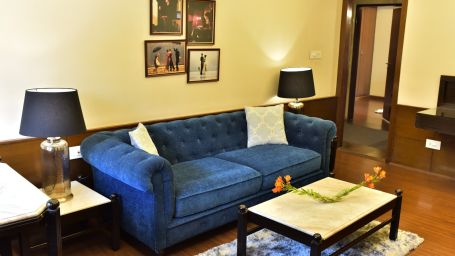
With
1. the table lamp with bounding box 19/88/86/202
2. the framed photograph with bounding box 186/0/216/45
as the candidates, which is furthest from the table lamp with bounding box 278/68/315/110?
the table lamp with bounding box 19/88/86/202

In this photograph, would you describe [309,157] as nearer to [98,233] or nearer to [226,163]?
[226,163]

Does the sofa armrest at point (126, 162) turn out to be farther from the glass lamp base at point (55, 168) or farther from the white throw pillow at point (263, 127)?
the white throw pillow at point (263, 127)

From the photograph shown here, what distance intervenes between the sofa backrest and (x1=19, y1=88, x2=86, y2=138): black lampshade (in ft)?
2.88

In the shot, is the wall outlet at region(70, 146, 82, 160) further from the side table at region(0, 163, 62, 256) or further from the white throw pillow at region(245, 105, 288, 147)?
the white throw pillow at region(245, 105, 288, 147)

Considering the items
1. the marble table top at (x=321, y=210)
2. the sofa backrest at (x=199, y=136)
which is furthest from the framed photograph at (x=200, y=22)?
the marble table top at (x=321, y=210)

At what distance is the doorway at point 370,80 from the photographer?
19.5 ft

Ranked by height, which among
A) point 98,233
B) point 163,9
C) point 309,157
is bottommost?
point 98,233

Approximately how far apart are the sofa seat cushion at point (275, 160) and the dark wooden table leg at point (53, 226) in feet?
5.61

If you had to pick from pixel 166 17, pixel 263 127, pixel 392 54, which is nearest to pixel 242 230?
pixel 263 127

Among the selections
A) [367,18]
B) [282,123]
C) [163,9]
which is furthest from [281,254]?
[367,18]

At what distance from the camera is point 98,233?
10.9ft

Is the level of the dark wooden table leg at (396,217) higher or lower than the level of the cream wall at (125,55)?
lower

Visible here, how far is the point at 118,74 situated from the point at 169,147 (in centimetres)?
74

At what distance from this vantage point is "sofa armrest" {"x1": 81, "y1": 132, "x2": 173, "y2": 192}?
8.80ft
